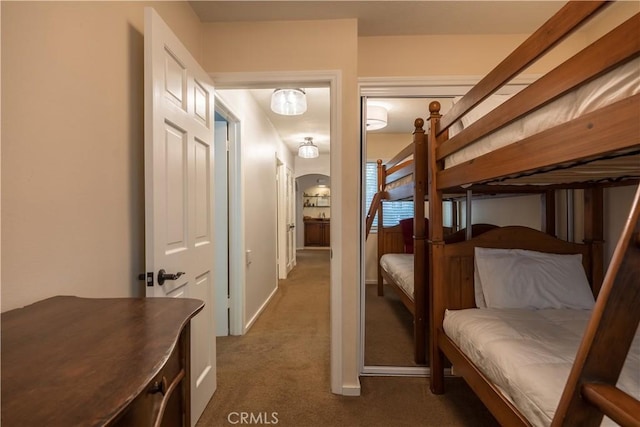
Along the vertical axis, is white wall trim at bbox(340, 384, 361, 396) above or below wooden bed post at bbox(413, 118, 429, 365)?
below

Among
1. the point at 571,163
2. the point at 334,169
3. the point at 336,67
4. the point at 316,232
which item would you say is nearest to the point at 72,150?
the point at 334,169

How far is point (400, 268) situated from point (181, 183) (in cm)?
207

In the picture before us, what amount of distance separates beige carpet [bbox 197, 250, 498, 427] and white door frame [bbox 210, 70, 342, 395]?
16 cm

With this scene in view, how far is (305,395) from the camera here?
188 centimetres

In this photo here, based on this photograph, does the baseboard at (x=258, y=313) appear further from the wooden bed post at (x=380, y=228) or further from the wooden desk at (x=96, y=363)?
the wooden desk at (x=96, y=363)

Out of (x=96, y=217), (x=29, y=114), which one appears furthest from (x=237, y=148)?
(x=29, y=114)

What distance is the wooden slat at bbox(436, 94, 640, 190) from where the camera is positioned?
2.35ft

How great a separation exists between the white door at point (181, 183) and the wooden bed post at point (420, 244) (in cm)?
148

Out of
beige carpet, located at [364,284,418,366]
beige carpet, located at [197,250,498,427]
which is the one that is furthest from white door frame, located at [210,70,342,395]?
beige carpet, located at [364,284,418,366]

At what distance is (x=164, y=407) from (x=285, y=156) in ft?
16.6

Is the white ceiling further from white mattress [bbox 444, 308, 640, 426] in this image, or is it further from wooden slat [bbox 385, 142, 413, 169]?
white mattress [bbox 444, 308, 640, 426]

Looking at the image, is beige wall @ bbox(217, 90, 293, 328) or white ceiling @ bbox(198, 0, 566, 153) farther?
beige wall @ bbox(217, 90, 293, 328)

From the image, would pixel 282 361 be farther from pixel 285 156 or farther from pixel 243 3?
pixel 285 156

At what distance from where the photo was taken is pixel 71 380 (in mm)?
498
